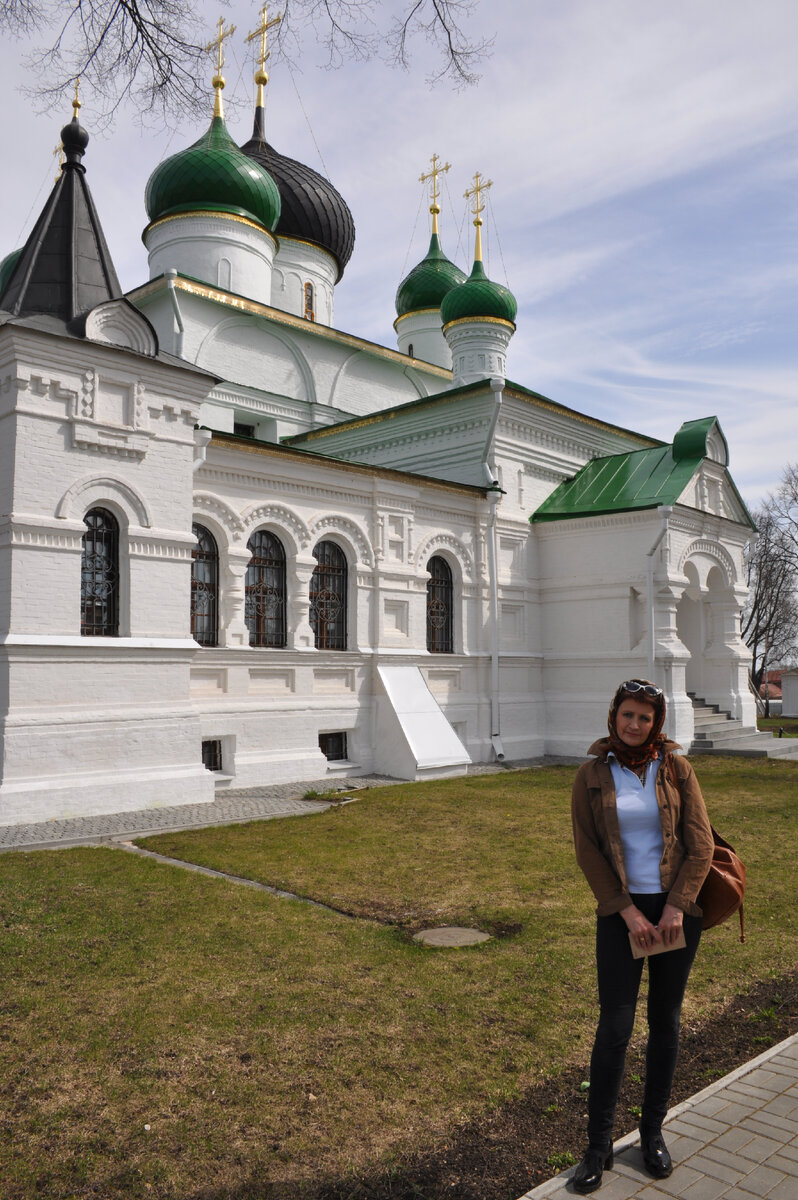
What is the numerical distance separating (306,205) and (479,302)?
4.34 metres

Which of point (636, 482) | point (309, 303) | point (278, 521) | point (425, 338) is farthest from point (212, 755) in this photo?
point (425, 338)

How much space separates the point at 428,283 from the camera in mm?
23703

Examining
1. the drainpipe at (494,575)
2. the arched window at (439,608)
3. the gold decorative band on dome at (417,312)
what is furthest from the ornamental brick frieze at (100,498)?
the gold decorative band on dome at (417,312)

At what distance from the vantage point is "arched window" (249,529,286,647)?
12.8m

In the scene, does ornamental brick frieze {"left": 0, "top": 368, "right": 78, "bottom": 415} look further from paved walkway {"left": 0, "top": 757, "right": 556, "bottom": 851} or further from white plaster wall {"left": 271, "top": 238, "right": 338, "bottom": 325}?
white plaster wall {"left": 271, "top": 238, "right": 338, "bottom": 325}

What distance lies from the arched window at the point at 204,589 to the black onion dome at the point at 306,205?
408 inches

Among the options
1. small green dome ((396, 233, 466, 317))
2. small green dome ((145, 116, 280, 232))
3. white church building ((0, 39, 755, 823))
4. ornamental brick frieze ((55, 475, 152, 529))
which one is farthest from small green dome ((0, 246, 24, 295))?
ornamental brick frieze ((55, 475, 152, 529))

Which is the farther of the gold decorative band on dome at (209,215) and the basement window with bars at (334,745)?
the gold decorative band on dome at (209,215)

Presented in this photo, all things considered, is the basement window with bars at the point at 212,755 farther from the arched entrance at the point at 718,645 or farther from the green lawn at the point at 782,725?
the green lawn at the point at 782,725

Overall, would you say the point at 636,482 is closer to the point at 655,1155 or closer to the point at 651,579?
the point at 651,579

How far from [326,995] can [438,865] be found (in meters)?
3.09

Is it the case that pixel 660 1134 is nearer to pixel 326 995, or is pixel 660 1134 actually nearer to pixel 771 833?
pixel 326 995

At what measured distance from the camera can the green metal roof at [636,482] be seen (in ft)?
53.0

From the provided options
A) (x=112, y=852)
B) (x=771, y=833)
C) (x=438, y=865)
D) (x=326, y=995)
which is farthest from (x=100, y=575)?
(x=771, y=833)
